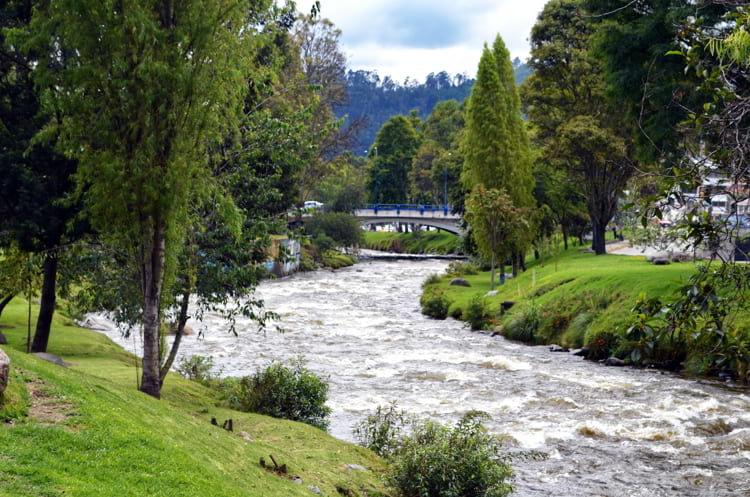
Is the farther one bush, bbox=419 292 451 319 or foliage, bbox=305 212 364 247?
foliage, bbox=305 212 364 247

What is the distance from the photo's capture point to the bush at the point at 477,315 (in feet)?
122

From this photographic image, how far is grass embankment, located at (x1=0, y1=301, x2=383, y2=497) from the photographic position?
332 inches

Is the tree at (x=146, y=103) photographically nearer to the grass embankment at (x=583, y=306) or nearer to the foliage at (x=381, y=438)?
the foliage at (x=381, y=438)

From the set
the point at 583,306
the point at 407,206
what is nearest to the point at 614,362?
the point at 583,306

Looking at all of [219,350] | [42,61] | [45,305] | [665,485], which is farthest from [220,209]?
[219,350]

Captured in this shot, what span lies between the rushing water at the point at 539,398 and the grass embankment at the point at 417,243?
62.2m

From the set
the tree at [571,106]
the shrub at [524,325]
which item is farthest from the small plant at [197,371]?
the tree at [571,106]

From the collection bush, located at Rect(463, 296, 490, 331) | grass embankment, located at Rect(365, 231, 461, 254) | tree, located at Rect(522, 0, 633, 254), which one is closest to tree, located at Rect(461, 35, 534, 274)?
tree, located at Rect(522, 0, 633, 254)

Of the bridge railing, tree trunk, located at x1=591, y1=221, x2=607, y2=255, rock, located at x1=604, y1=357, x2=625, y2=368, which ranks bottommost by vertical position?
rock, located at x1=604, y1=357, x2=625, y2=368

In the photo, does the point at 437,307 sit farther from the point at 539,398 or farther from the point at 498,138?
the point at 539,398

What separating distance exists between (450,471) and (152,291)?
297 inches

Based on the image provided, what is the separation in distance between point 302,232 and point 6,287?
9114mm

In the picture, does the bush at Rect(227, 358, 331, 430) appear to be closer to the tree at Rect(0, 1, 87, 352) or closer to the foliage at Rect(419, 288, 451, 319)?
the tree at Rect(0, 1, 87, 352)

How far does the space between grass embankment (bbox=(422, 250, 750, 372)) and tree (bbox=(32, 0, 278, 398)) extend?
16742 millimetres
